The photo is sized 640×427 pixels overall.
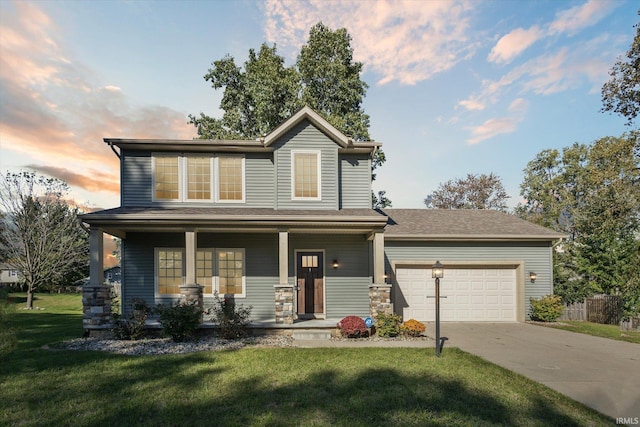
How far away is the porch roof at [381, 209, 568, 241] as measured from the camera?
1303cm

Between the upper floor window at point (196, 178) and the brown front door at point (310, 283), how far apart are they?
305cm

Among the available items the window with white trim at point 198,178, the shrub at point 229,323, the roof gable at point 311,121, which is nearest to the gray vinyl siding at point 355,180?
the roof gable at point 311,121

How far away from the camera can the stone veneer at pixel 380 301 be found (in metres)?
9.95

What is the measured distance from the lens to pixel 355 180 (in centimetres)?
1212

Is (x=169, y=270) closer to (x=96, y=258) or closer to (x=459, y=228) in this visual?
(x=96, y=258)

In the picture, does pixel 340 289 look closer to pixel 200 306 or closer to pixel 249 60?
pixel 200 306

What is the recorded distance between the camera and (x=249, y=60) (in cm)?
2162

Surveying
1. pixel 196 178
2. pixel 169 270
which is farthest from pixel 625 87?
pixel 169 270

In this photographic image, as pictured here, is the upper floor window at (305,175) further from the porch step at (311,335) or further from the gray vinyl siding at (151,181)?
the porch step at (311,335)

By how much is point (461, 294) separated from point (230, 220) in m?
9.18

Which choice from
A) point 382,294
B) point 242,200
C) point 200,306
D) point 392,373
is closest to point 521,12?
point 382,294

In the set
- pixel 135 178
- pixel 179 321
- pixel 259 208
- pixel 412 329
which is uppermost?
pixel 135 178

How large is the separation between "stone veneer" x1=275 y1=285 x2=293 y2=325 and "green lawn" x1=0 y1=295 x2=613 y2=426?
199 cm

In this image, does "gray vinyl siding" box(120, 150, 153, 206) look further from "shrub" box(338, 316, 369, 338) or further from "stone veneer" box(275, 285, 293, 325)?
"shrub" box(338, 316, 369, 338)
